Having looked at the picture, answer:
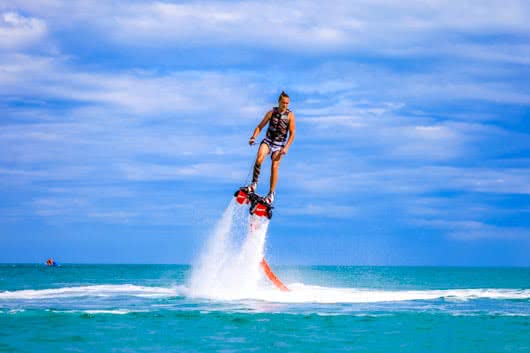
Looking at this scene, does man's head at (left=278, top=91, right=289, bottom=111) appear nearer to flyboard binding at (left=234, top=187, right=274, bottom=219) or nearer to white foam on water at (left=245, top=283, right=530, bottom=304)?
flyboard binding at (left=234, top=187, right=274, bottom=219)

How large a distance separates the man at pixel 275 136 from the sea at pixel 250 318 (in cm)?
153

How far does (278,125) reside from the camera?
59.9ft

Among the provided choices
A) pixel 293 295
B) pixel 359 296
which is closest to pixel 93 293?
pixel 293 295

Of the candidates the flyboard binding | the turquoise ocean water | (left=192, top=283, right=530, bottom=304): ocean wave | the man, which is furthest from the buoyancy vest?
(left=192, top=283, right=530, bottom=304): ocean wave

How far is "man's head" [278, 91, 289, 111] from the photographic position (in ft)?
59.5

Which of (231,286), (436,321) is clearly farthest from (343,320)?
(231,286)

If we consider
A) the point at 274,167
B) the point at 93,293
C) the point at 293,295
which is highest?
the point at 274,167

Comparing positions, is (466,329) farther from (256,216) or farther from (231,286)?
(231,286)

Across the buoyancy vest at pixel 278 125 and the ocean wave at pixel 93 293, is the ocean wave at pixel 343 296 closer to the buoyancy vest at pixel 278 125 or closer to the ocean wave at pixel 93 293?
the ocean wave at pixel 93 293

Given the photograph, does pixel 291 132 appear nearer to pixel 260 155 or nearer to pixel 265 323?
pixel 260 155

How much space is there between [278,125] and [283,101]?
62cm

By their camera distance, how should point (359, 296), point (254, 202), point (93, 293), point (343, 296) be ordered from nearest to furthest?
1. point (254, 202)
2. point (343, 296)
3. point (359, 296)
4. point (93, 293)

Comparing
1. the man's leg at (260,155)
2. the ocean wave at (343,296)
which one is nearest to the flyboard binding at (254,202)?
the man's leg at (260,155)

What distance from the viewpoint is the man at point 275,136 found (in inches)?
716
